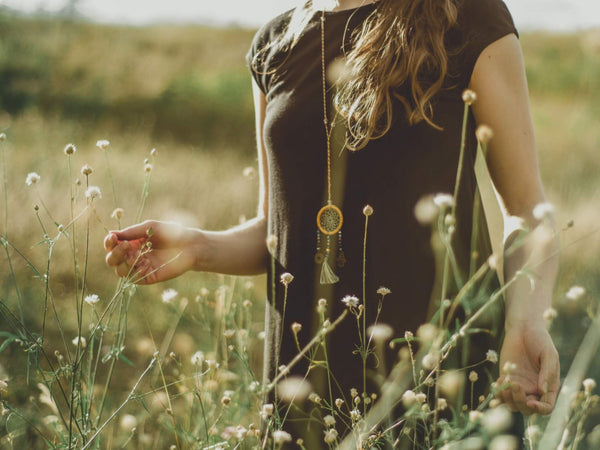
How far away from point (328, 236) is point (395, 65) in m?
0.44

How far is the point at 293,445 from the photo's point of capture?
5.36 feet

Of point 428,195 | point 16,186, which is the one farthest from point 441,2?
point 16,186

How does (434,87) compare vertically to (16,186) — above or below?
above

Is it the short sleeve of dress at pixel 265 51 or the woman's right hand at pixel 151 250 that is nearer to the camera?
the woman's right hand at pixel 151 250

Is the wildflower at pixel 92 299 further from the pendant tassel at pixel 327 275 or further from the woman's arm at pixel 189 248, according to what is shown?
the pendant tassel at pixel 327 275

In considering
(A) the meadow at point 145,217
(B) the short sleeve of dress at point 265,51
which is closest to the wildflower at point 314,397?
(A) the meadow at point 145,217

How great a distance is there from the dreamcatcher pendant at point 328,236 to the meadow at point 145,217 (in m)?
0.27

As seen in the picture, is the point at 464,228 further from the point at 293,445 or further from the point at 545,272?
the point at 293,445

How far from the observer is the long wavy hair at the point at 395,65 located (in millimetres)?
1478

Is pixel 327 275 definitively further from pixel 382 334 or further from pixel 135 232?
pixel 135 232

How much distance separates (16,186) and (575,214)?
15.7ft

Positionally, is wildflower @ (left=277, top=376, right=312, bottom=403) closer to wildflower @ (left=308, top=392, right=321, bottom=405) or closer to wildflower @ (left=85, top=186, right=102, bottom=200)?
wildflower @ (left=308, top=392, right=321, bottom=405)

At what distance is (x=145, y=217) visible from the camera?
5547mm

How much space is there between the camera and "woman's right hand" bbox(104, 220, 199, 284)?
1495mm
